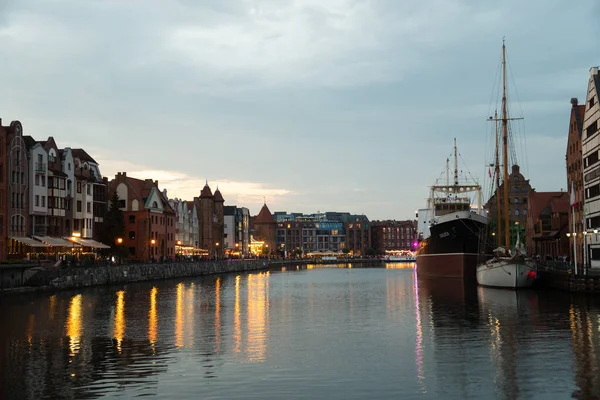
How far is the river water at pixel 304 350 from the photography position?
2591 centimetres

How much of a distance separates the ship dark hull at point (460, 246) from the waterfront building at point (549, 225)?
12.7 metres

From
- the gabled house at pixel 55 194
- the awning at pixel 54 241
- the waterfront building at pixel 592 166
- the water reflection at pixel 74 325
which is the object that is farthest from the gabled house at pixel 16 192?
the waterfront building at pixel 592 166

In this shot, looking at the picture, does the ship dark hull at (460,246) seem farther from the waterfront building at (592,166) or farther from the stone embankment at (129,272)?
the stone embankment at (129,272)

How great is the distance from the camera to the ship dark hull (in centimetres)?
9556

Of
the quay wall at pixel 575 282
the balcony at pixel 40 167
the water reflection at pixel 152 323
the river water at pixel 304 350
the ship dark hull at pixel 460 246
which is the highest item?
the balcony at pixel 40 167

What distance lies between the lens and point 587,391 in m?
24.7

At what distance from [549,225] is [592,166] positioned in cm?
3291

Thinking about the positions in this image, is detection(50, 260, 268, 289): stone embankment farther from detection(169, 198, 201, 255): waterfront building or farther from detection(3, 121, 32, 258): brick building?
detection(169, 198, 201, 255): waterfront building

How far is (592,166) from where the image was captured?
8075cm

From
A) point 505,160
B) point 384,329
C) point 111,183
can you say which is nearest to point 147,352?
point 384,329

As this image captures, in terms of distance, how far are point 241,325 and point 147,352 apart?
12.4 m

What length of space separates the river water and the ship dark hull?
34849 millimetres

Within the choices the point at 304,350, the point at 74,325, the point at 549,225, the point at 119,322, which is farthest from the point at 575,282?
the point at 549,225

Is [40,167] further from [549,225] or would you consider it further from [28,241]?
[549,225]
